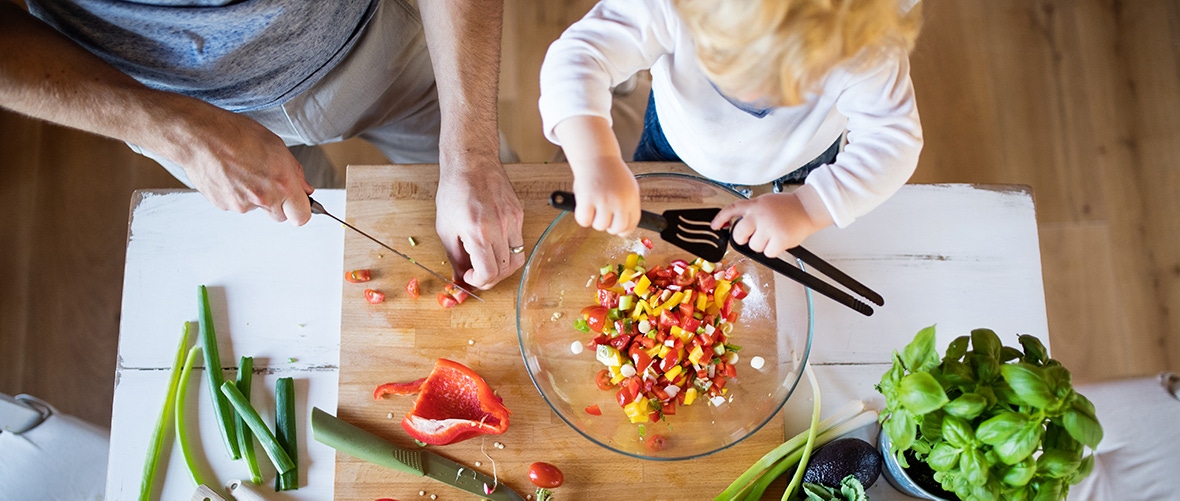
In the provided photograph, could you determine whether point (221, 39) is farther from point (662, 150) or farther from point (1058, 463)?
point (1058, 463)

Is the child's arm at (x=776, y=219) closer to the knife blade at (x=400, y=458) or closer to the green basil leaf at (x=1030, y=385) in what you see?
the green basil leaf at (x=1030, y=385)

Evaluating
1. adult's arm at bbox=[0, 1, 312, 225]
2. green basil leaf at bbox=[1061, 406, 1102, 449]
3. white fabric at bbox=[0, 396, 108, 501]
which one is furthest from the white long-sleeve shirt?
white fabric at bbox=[0, 396, 108, 501]

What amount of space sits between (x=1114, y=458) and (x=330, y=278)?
1549 millimetres

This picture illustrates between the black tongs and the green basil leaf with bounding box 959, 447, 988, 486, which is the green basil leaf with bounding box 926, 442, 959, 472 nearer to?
the green basil leaf with bounding box 959, 447, 988, 486

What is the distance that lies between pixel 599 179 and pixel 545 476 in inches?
21.8

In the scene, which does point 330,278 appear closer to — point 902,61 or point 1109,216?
point 902,61

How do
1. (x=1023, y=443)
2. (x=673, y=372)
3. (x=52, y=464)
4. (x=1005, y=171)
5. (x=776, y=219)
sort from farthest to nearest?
(x=1005, y=171), (x=52, y=464), (x=673, y=372), (x=776, y=219), (x=1023, y=443)

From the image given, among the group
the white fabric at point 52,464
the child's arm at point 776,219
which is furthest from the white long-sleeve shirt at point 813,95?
the white fabric at point 52,464

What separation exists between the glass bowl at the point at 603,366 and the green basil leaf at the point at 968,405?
0.34 meters

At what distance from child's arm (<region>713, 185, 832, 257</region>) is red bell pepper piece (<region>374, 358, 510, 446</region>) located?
1.65 ft

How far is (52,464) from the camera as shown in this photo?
1.38 meters

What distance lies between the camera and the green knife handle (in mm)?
1169

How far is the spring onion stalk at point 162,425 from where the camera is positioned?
1.24 m

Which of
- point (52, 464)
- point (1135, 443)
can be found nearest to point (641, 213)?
point (1135, 443)
